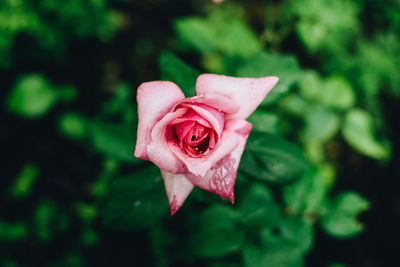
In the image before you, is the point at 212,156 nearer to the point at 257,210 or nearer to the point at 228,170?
the point at 228,170

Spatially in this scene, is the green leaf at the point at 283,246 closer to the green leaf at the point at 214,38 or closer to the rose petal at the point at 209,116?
the rose petal at the point at 209,116

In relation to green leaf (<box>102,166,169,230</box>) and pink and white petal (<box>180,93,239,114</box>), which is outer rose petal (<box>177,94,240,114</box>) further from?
green leaf (<box>102,166,169,230</box>)

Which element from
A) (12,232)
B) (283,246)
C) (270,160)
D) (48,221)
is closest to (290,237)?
(283,246)

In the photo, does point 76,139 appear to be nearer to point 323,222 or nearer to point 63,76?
point 63,76

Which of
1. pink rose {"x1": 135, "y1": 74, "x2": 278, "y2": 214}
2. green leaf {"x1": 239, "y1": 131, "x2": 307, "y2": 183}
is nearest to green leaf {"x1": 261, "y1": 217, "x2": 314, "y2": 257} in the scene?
green leaf {"x1": 239, "y1": 131, "x2": 307, "y2": 183}

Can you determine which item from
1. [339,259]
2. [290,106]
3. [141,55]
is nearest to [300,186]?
[290,106]

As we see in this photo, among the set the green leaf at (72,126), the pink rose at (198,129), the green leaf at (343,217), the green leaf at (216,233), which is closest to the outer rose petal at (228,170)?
the pink rose at (198,129)

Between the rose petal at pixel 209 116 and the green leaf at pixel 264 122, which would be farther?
the green leaf at pixel 264 122
